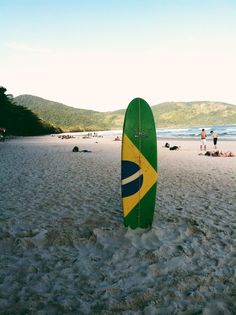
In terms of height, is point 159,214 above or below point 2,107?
below

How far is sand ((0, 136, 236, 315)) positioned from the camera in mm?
3244

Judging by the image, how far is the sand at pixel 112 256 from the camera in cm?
324

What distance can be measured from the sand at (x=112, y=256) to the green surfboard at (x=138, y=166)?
1.28 ft

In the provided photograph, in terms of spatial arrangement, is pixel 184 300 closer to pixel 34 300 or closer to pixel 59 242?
pixel 34 300

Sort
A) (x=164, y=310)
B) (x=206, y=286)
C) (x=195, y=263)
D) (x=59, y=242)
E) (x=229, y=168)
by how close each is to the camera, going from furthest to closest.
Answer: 1. (x=229, y=168)
2. (x=59, y=242)
3. (x=195, y=263)
4. (x=206, y=286)
5. (x=164, y=310)

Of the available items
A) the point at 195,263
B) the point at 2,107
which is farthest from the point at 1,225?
the point at 2,107

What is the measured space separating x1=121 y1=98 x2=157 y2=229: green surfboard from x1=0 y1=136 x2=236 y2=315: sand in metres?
0.39

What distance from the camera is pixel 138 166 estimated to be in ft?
17.7

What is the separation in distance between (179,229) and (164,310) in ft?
8.13

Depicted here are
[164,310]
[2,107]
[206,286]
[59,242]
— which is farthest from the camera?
[2,107]

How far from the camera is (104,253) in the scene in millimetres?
4500

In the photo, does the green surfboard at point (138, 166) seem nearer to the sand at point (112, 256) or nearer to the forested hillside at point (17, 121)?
the sand at point (112, 256)

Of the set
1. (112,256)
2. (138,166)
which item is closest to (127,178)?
(138,166)

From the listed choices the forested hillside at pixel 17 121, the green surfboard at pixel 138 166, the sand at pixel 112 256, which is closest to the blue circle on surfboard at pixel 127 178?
the green surfboard at pixel 138 166
